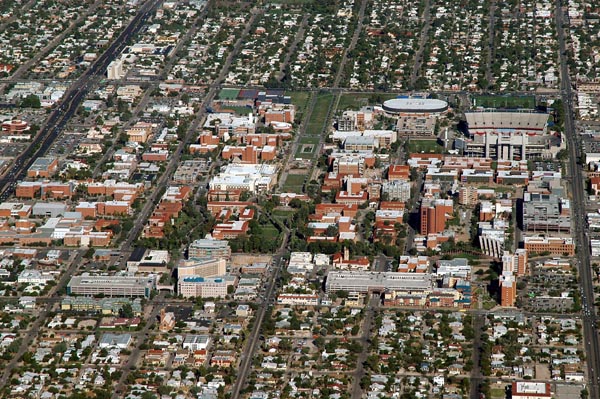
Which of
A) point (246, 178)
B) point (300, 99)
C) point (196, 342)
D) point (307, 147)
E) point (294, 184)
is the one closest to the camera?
point (196, 342)

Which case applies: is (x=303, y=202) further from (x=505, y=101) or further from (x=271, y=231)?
(x=505, y=101)

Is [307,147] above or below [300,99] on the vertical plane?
above

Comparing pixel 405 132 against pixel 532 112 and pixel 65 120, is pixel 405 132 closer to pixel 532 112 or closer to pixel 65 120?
pixel 532 112

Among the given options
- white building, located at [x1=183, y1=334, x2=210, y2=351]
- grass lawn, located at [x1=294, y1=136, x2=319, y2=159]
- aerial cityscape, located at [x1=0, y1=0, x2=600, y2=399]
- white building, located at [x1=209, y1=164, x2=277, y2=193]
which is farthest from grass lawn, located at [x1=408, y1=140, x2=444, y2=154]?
white building, located at [x1=183, y1=334, x2=210, y2=351]

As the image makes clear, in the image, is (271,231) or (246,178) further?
(246,178)

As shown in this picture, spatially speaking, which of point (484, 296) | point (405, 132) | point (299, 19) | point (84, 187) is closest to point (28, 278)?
point (84, 187)

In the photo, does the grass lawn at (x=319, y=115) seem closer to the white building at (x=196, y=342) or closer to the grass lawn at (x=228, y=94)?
the grass lawn at (x=228, y=94)

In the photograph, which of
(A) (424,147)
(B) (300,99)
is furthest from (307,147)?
(B) (300,99)
